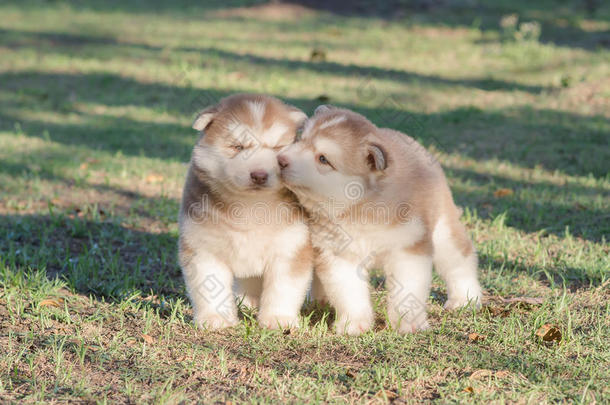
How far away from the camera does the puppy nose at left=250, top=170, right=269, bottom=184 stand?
412 cm

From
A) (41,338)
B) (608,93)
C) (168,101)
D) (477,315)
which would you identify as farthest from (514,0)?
(41,338)

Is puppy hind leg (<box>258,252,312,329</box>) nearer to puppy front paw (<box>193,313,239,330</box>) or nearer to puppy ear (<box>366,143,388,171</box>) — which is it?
puppy front paw (<box>193,313,239,330</box>)

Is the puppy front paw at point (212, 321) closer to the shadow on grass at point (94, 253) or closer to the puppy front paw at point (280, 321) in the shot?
the puppy front paw at point (280, 321)

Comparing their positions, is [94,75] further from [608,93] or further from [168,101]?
[608,93]

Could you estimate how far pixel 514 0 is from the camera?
21391 mm

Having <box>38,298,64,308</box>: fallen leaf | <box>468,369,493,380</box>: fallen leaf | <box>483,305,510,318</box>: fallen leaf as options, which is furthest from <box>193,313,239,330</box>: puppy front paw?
<box>483,305,510,318</box>: fallen leaf

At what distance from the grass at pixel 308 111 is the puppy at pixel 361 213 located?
24 cm

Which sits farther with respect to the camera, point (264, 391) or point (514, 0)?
point (514, 0)

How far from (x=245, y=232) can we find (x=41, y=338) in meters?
1.36

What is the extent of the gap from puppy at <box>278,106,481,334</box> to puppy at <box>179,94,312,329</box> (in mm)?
138

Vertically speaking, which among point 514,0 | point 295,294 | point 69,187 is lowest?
point 69,187

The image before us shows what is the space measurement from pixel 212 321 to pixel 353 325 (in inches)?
35.6

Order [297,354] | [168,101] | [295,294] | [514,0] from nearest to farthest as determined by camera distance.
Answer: [297,354] < [295,294] < [168,101] < [514,0]

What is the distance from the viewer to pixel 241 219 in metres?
4.40
